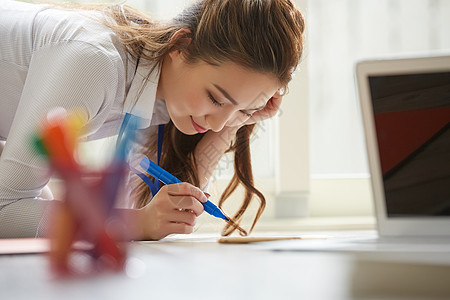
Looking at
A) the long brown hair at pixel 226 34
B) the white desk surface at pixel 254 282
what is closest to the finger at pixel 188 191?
the long brown hair at pixel 226 34

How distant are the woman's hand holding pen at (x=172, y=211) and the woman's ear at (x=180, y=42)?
29 cm

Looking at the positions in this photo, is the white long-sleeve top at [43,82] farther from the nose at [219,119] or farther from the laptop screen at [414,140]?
the laptop screen at [414,140]

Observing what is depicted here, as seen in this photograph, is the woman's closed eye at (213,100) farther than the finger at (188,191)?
Yes

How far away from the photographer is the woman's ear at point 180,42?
1019mm

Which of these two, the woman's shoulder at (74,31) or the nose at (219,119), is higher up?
the woman's shoulder at (74,31)

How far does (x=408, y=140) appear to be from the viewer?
63cm

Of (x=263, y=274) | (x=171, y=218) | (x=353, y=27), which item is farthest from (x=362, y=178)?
(x=263, y=274)

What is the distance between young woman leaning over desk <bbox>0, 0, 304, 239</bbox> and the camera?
81 cm

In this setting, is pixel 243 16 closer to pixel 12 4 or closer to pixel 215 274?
pixel 12 4

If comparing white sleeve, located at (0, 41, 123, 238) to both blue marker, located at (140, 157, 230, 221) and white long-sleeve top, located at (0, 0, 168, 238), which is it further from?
blue marker, located at (140, 157, 230, 221)

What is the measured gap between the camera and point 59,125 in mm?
240

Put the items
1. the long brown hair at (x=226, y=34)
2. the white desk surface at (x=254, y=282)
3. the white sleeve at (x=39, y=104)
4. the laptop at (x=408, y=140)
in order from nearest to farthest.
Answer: the white desk surface at (x=254, y=282) → the laptop at (x=408, y=140) → the white sleeve at (x=39, y=104) → the long brown hair at (x=226, y=34)

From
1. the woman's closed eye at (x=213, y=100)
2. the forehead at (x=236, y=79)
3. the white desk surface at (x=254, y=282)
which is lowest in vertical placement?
the white desk surface at (x=254, y=282)

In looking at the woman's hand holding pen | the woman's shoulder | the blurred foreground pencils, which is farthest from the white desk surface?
the woman's shoulder
